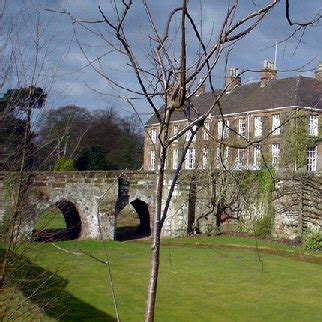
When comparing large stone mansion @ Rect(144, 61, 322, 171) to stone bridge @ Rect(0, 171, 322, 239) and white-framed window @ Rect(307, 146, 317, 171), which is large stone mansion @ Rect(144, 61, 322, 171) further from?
stone bridge @ Rect(0, 171, 322, 239)

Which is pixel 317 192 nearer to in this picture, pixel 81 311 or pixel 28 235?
pixel 81 311

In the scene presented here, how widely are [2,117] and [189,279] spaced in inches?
412

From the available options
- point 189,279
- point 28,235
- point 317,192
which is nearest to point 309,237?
point 317,192

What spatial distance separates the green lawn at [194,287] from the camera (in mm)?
10175

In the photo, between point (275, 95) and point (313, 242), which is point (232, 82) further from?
point (275, 95)

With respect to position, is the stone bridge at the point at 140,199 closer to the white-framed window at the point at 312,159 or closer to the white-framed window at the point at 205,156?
the white-framed window at the point at 205,156

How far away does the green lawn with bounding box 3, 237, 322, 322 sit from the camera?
1018cm

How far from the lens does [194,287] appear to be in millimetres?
13078

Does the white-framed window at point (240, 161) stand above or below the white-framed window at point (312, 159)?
below

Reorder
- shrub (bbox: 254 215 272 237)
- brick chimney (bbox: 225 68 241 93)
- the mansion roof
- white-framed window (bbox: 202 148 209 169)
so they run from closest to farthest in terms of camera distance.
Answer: brick chimney (bbox: 225 68 241 93), shrub (bbox: 254 215 272 237), white-framed window (bbox: 202 148 209 169), the mansion roof

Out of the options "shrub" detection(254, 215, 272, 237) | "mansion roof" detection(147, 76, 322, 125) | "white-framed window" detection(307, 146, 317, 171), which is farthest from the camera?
"mansion roof" detection(147, 76, 322, 125)

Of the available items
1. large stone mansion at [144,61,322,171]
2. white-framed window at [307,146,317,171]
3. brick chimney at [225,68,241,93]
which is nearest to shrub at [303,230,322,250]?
large stone mansion at [144,61,322,171]

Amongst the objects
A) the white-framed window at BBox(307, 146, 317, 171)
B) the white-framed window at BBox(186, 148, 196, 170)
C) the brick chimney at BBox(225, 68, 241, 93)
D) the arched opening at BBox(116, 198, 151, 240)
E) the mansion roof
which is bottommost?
the arched opening at BBox(116, 198, 151, 240)

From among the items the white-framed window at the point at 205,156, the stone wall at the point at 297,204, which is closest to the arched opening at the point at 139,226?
the white-framed window at the point at 205,156
